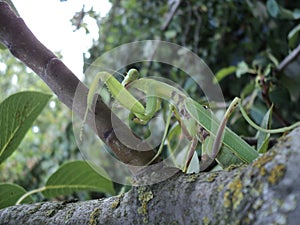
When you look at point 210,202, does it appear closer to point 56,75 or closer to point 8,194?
point 56,75

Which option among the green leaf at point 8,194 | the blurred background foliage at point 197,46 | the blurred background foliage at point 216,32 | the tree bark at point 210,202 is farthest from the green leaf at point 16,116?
the blurred background foliage at point 216,32

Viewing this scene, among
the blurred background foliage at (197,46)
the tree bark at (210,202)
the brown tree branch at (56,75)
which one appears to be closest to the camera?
the tree bark at (210,202)

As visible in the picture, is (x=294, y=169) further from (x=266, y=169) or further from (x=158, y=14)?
(x=158, y=14)

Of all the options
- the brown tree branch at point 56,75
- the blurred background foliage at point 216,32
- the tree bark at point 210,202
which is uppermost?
the blurred background foliage at point 216,32

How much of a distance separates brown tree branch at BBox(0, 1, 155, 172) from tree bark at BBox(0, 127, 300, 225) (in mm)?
30

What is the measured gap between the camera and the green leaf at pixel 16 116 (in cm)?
42

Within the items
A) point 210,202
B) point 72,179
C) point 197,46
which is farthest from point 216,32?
point 210,202

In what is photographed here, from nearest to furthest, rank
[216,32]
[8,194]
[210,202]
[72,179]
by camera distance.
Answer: [210,202], [8,194], [72,179], [216,32]

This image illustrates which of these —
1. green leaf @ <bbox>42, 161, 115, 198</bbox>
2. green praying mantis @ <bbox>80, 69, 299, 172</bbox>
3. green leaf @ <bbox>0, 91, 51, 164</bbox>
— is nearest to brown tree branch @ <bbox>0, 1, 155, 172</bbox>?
green praying mantis @ <bbox>80, 69, 299, 172</bbox>

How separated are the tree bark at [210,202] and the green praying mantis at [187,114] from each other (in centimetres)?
4

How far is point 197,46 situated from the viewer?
4.08 ft

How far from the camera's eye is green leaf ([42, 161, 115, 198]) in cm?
51

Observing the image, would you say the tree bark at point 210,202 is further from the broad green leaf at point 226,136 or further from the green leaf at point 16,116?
the green leaf at point 16,116

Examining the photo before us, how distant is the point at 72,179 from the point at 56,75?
0.85 ft
